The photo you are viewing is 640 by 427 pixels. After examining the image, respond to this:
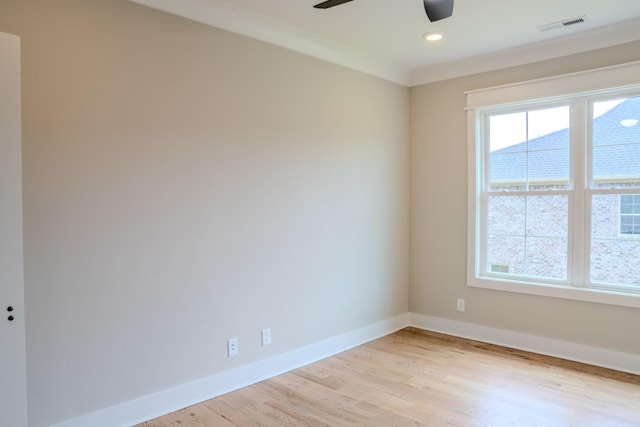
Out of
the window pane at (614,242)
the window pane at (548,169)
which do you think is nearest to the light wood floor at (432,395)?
the window pane at (614,242)

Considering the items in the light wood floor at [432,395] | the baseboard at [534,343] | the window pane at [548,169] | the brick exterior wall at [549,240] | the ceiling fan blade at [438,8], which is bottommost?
the light wood floor at [432,395]

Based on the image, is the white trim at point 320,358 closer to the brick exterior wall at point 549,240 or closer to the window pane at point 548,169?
the brick exterior wall at point 549,240

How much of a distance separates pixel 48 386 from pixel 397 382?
7.33 ft

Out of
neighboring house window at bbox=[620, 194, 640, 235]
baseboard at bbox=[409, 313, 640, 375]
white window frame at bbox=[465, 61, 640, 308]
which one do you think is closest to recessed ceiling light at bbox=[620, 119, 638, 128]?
white window frame at bbox=[465, 61, 640, 308]

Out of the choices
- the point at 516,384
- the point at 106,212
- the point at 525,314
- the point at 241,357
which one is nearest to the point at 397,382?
the point at 516,384

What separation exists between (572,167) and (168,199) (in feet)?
10.7

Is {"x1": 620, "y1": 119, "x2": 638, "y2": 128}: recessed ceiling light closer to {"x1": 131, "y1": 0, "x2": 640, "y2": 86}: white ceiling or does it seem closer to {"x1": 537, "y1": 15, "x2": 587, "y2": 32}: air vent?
{"x1": 131, "y1": 0, "x2": 640, "y2": 86}: white ceiling

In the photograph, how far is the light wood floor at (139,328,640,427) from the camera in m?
2.70

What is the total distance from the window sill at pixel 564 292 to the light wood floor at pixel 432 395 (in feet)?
1.76

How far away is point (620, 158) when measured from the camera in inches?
138

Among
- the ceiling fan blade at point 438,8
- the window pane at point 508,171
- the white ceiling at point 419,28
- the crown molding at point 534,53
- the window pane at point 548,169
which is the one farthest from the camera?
the window pane at point 508,171

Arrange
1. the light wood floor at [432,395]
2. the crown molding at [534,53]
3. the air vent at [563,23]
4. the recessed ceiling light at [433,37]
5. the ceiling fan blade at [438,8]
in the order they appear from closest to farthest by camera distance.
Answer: the ceiling fan blade at [438,8]
the light wood floor at [432,395]
the air vent at [563,23]
the crown molding at [534,53]
the recessed ceiling light at [433,37]

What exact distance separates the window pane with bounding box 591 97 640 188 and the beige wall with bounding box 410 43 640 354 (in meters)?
0.37

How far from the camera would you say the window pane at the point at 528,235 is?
382 cm
